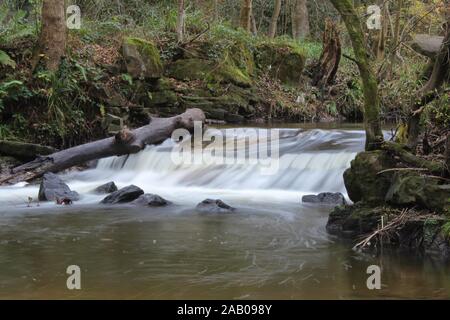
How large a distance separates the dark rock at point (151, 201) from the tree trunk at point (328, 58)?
11.7 m

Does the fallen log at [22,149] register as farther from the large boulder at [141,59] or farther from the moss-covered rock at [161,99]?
the moss-covered rock at [161,99]

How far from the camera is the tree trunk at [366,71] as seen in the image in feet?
24.8

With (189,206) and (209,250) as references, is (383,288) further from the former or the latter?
(189,206)

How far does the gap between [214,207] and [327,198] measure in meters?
1.92

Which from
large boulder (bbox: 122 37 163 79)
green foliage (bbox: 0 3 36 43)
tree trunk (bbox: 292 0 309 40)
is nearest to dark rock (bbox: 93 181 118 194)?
green foliage (bbox: 0 3 36 43)

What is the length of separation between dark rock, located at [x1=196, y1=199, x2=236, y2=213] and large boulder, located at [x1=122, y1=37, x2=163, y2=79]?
7.35 meters

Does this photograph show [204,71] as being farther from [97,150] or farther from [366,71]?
[366,71]

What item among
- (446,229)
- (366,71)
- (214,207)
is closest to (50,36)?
(214,207)

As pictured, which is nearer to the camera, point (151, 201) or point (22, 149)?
point (151, 201)

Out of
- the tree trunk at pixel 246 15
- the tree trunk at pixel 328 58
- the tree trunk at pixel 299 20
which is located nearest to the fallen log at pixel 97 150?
the tree trunk at pixel 328 58

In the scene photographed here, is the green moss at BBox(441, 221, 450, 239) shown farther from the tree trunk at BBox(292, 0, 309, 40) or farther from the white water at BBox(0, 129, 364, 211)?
the tree trunk at BBox(292, 0, 309, 40)

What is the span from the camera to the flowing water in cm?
532

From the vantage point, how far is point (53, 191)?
33.7ft
